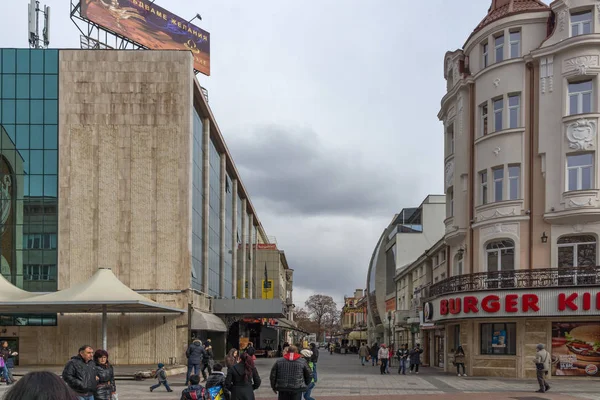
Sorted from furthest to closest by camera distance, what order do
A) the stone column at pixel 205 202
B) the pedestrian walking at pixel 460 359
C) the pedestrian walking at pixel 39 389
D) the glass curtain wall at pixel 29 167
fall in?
the stone column at pixel 205 202, the glass curtain wall at pixel 29 167, the pedestrian walking at pixel 460 359, the pedestrian walking at pixel 39 389

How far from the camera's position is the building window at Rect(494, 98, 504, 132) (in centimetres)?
3209

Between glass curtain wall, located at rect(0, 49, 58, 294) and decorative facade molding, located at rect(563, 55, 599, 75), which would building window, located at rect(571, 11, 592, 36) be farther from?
glass curtain wall, located at rect(0, 49, 58, 294)

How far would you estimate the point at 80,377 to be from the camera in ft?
36.2

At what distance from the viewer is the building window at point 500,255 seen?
31.4m

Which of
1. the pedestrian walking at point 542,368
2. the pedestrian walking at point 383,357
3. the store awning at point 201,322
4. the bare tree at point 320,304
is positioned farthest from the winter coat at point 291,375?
the bare tree at point 320,304

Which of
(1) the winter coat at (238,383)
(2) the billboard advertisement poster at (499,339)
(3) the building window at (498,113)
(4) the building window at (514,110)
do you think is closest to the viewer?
(1) the winter coat at (238,383)

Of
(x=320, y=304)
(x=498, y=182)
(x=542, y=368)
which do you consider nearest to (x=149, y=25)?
(x=498, y=182)

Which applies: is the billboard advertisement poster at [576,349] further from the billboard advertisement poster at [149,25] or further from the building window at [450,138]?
the billboard advertisement poster at [149,25]

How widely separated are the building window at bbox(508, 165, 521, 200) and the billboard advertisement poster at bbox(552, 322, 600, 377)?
18.0 ft

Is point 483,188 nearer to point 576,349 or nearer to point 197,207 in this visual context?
point 576,349

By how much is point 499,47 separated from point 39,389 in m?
32.0

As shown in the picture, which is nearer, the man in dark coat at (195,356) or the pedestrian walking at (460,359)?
the man in dark coat at (195,356)

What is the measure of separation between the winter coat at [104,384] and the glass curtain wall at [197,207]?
2809cm

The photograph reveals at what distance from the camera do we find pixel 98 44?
43.3m
